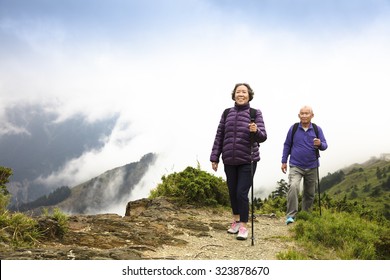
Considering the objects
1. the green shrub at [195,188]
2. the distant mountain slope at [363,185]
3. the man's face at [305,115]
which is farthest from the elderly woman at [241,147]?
the distant mountain slope at [363,185]

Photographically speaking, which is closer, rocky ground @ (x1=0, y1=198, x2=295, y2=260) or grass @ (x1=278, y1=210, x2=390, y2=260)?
rocky ground @ (x1=0, y1=198, x2=295, y2=260)

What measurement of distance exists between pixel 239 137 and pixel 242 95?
87cm

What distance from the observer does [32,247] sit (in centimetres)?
607

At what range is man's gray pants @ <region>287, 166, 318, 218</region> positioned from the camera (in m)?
10.1

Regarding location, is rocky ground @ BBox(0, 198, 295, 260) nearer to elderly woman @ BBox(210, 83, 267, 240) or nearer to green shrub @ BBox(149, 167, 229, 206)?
elderly woman @ BBox(210, 83, 267, 240)

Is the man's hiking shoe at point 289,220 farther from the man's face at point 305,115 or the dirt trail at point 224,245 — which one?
the man's face at point 305,115

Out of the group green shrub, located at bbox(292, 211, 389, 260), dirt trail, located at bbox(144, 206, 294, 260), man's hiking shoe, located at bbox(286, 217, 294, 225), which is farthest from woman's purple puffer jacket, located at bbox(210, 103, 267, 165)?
man's hiking shoe, located at bbox(286, 217, 294, 225)

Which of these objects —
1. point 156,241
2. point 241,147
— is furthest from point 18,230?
point 241,147

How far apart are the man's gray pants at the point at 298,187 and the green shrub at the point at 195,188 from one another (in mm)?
2899

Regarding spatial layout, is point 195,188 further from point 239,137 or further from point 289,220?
point 239,137

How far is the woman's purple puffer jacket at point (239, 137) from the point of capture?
7946 mm

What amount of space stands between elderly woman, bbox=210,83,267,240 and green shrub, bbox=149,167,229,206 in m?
4.16

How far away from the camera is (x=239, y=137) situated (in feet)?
26.2
